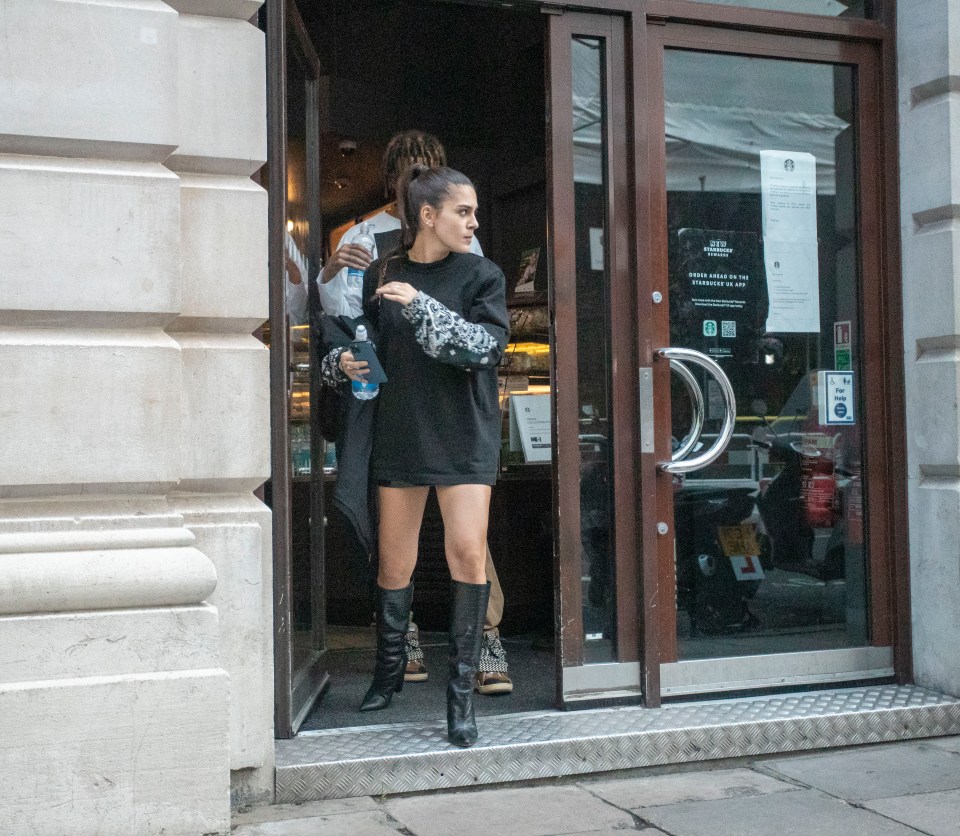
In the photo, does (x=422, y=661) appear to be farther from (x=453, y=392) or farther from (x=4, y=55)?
(x=4, y=55)

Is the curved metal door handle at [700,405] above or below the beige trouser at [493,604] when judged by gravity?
above

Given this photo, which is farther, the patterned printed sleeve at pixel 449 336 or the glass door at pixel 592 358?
the glass door at pixel 592 358

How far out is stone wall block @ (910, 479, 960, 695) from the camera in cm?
472

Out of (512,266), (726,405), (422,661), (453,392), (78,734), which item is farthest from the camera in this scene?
(512,266)

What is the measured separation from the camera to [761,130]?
4.93 m

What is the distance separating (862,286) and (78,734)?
3524 mm

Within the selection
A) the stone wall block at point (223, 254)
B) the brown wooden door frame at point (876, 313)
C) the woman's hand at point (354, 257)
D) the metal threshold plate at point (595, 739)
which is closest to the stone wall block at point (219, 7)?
the stone wall block at point (223, 254)

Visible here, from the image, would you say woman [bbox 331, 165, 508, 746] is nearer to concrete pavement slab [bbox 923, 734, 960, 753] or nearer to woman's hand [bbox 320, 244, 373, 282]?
woman's hand [bbox 320, 244, 373, 282]

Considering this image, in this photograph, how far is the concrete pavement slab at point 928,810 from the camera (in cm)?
360

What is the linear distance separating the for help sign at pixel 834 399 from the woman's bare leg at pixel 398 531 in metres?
1.79

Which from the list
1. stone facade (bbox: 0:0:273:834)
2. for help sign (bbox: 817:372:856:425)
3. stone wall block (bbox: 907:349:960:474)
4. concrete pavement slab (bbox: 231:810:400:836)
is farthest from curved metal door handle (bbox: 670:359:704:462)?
stone facade (bbox: 0:0:273:834)

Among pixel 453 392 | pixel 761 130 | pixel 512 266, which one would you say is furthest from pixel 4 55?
pixel 512 266

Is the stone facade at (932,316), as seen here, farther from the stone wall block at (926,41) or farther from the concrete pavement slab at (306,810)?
the concrete pavement slab at (306,810)

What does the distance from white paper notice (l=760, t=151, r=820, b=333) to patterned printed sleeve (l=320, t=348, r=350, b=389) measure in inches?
71.0
